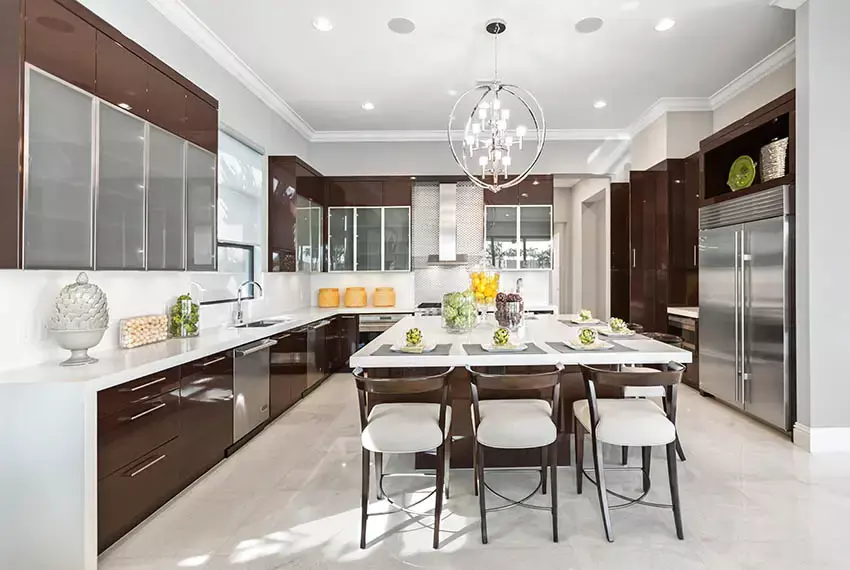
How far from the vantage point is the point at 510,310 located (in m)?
3.54

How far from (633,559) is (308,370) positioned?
376 centimetres

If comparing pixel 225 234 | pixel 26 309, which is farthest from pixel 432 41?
pixel 26 309

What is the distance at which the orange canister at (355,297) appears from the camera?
703 cm

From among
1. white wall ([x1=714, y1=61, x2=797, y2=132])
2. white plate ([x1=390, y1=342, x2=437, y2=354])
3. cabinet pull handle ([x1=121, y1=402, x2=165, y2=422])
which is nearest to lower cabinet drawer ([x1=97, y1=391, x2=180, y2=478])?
cabinet pull handle ([x1=121, y1=402, x2=165, y2=422])

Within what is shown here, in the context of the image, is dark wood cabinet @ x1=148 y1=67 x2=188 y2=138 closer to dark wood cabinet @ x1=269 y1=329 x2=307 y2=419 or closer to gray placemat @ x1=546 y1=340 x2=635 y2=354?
dark wood cabinet @ x1=269 y1=329 x2=307 y2=419

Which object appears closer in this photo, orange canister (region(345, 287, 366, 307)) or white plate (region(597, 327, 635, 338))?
white plate (region(597, 327, 635, 338))

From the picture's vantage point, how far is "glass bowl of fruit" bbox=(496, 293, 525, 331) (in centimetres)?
353

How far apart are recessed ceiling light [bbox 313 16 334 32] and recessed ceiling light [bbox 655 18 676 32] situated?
2596mm

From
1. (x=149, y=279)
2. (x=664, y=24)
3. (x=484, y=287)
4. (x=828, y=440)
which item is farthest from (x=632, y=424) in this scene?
(x=664, y=24)

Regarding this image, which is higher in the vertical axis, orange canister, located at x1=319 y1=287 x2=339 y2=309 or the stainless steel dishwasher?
orange canister, located at x1=319 y1=287 x2=339 y2=309

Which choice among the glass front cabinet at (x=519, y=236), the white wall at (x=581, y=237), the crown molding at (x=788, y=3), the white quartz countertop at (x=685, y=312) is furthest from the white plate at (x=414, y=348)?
the white wall at (x=581, y=237)

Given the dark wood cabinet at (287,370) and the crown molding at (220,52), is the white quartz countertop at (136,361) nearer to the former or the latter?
the dark wood cabinet at (287,370)

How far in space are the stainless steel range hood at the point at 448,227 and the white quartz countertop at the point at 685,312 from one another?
264 centimetres

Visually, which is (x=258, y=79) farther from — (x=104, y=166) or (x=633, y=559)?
(x=633, y=559)
